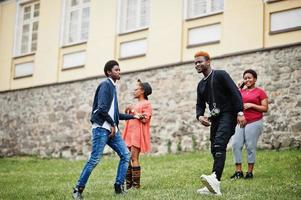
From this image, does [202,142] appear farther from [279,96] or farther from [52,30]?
[52,30]

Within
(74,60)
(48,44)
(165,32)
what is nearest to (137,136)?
(165,32)

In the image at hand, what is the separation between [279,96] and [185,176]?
4293mm

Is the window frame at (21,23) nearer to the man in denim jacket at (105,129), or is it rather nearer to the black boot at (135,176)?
the black boot at (135,176)

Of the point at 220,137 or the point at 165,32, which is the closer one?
the point at 220,137

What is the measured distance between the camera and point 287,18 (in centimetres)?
1248

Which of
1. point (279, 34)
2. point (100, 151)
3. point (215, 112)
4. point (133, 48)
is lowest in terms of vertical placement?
point (100, 151)

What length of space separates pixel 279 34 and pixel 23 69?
11.4 m

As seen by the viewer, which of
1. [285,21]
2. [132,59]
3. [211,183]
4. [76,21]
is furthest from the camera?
[76,21]

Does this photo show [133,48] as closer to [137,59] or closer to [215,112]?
[137,59]

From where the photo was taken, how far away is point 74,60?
718 inches

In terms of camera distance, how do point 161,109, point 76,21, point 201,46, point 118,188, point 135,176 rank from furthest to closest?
point 76,21, point 161,109, point 201,46, point 135,176, point 118,188

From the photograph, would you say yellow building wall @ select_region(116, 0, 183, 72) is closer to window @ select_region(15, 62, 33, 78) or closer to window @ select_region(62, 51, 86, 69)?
window @ select_region(62, 51, 86, 69)

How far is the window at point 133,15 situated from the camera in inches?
640

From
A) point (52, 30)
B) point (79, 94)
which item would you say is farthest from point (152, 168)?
point (52, 30)
